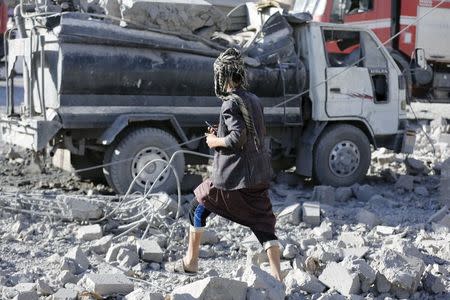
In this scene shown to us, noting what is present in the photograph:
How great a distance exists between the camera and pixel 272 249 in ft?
16.9

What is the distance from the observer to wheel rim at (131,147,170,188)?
8.12 meters

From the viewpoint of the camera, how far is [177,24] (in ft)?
27.8

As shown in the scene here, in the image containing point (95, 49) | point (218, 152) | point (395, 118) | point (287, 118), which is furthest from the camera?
point (395, 118)

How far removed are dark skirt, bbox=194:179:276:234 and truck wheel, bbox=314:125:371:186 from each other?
13.5ft

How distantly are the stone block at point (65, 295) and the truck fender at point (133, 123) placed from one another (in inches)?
133

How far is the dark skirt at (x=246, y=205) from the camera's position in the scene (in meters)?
5.16

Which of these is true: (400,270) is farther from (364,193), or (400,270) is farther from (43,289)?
(364,193)

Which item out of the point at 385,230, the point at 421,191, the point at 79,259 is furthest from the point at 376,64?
the point at 79,259

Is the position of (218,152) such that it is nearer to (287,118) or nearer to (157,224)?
(157,224)

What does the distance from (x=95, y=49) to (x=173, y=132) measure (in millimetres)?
1346

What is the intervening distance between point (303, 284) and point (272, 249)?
1.07 feet

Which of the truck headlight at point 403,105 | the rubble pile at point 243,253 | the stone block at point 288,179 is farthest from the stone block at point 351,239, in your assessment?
the truck headlight at point 403,105

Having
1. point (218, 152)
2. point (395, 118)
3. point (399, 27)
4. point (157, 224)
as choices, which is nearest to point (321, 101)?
point (395, 118)

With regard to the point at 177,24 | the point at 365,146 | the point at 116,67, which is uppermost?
the point at 177,24
